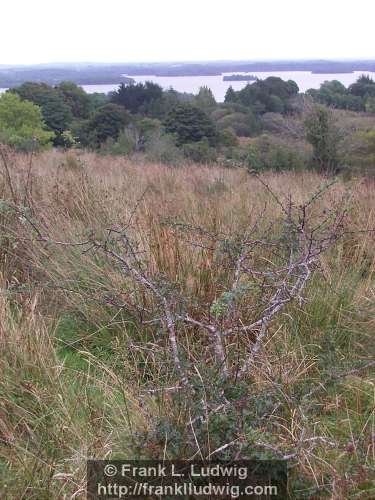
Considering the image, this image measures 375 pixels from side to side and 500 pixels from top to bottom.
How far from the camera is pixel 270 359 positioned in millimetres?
2670

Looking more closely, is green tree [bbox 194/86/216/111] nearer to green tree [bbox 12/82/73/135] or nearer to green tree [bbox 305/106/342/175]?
green tree [bbox 12/82/73/135]

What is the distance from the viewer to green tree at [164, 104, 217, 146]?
27531 millimetres

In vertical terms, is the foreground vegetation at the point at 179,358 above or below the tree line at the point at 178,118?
above

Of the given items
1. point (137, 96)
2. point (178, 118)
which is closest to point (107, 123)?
point (178, 118)

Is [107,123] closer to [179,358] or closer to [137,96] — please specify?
[137,96]

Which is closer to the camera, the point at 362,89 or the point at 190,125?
the point at 190,125

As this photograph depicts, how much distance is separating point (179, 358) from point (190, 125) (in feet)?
86.3

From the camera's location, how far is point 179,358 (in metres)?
2.26

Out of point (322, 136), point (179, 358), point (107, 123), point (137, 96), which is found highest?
point (179, 358)

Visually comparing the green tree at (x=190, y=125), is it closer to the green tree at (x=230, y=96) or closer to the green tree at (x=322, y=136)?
the green tree at (x=322, y=136)

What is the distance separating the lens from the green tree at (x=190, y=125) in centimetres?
2753

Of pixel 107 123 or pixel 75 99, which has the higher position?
pixel 75 99

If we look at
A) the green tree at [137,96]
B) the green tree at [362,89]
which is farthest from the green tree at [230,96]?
the green tree at [362,89]

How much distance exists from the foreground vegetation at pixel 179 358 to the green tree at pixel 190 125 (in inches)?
937
